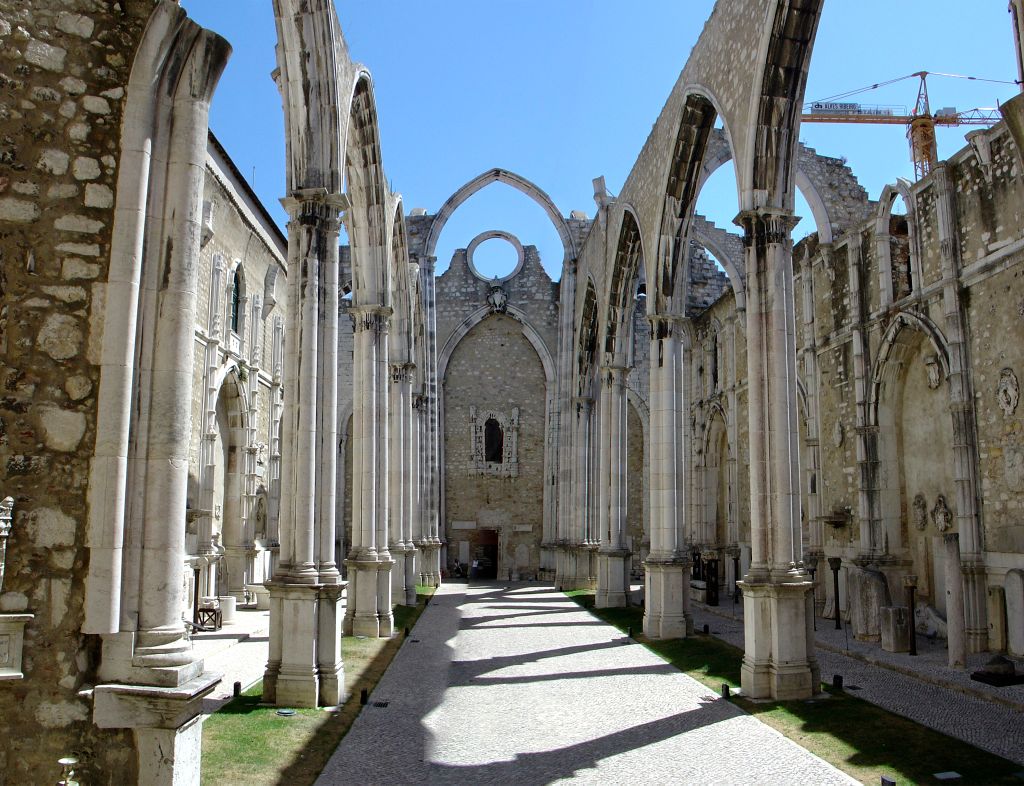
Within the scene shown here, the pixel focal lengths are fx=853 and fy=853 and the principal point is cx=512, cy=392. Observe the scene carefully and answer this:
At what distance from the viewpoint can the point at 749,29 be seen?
11.0 m

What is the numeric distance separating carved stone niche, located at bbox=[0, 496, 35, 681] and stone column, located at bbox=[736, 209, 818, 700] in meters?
7.52

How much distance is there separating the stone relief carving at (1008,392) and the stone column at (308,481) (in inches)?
355

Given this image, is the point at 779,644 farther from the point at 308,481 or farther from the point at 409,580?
the point at 409,580

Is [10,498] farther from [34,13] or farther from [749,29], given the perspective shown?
[749,29]

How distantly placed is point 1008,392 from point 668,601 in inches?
237

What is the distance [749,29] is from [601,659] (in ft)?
29.0

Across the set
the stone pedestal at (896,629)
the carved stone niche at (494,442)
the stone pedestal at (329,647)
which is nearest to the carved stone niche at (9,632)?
the stone pedestal at (329,647)

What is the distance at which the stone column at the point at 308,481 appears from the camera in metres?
8.74

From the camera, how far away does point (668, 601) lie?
46.6 feet

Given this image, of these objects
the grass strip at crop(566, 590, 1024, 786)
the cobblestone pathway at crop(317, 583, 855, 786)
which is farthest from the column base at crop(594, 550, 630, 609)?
the grass strip at crop(566, 590, 1024, 786)

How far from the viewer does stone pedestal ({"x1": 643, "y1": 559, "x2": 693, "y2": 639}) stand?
14.2m

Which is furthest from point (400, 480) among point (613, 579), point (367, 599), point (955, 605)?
point (955, 605)

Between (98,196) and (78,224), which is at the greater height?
(98,196)

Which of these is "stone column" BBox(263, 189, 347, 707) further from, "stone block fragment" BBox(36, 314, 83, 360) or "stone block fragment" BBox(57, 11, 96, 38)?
"stone block fragment" BBox(57, 11, 96, 38)
